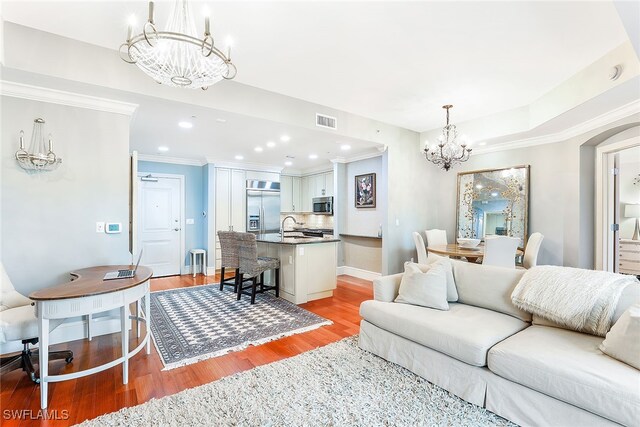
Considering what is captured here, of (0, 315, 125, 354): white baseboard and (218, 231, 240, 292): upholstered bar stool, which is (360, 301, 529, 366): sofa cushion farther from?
(0, 315, 125, 354): white baseboard

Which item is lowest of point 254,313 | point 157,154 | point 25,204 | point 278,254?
point 254,313

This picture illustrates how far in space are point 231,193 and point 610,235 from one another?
6.64 metres

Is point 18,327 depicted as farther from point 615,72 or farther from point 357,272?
point 615,72

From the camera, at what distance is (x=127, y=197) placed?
126 inches

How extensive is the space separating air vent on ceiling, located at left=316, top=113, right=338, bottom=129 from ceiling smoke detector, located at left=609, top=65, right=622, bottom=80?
9.64 ft

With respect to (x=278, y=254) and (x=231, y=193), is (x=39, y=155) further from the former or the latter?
(x=231, y=193)

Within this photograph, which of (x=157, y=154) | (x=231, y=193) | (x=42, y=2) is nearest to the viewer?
(x=42, y=2)

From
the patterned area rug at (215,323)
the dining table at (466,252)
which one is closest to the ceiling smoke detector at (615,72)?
the dining table at (466,252)

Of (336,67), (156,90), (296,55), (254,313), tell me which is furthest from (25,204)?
(336,67)

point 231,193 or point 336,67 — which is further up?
point 336,67

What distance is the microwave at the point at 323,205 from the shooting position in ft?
22.8

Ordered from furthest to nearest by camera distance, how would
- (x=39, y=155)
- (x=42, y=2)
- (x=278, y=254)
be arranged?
1. (x=278, y=254)
2. (x=39, y=155)
3. (x=42, y=2)

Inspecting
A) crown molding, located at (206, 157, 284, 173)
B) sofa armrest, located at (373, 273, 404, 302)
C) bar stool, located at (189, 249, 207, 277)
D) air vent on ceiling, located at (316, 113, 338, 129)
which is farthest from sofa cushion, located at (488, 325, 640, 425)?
crown molding, located at (206, 157, 284, 173)

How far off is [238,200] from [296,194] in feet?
6.08
